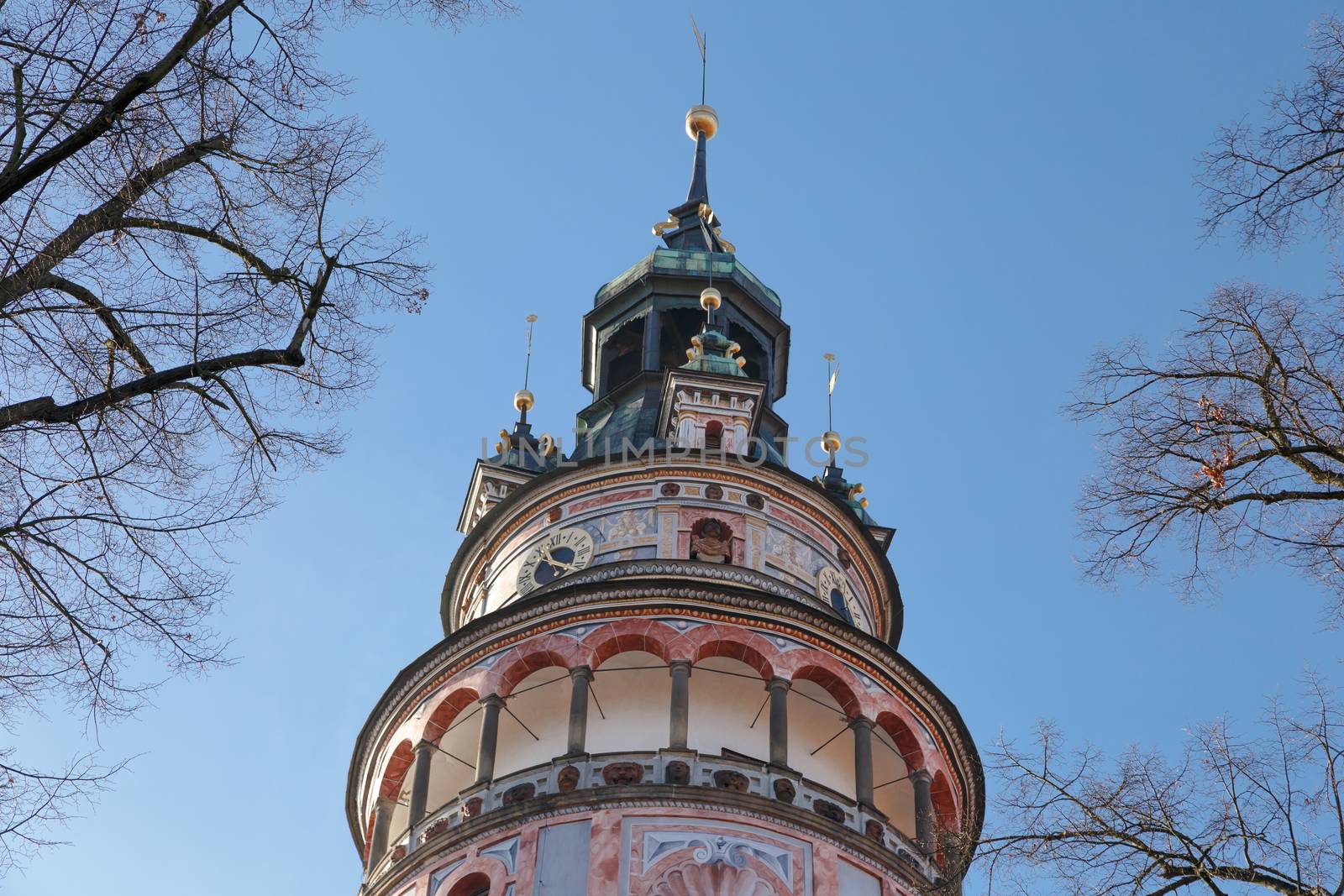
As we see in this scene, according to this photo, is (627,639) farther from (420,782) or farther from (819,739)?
(420,782)

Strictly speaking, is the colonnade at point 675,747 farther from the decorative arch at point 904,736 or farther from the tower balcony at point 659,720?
the decorative arch at point 904,736

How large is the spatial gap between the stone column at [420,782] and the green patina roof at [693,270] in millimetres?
14295

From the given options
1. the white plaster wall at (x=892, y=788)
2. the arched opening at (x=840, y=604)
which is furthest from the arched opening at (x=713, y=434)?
the white plaster wall at (x=892, y=788)

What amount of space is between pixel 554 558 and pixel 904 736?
6.62 metres

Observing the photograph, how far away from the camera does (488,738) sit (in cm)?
2820

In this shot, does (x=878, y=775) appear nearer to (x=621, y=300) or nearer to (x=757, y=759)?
(x=757, y=759)

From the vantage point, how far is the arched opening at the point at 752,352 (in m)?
40.7

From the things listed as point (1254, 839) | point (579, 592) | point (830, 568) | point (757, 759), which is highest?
point (830, 568)

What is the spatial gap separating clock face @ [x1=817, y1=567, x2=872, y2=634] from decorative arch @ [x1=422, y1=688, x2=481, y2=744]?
621 cm

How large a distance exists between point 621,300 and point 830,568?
1025 centimetres

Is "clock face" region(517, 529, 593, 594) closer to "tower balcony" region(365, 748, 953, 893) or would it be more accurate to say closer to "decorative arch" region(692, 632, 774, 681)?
"decorative arch" region(692, 632, 774, 681)

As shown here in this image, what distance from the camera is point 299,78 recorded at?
13.0 meters

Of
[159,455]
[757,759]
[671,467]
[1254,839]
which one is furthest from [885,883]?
[159,455]

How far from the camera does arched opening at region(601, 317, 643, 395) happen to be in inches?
1592
